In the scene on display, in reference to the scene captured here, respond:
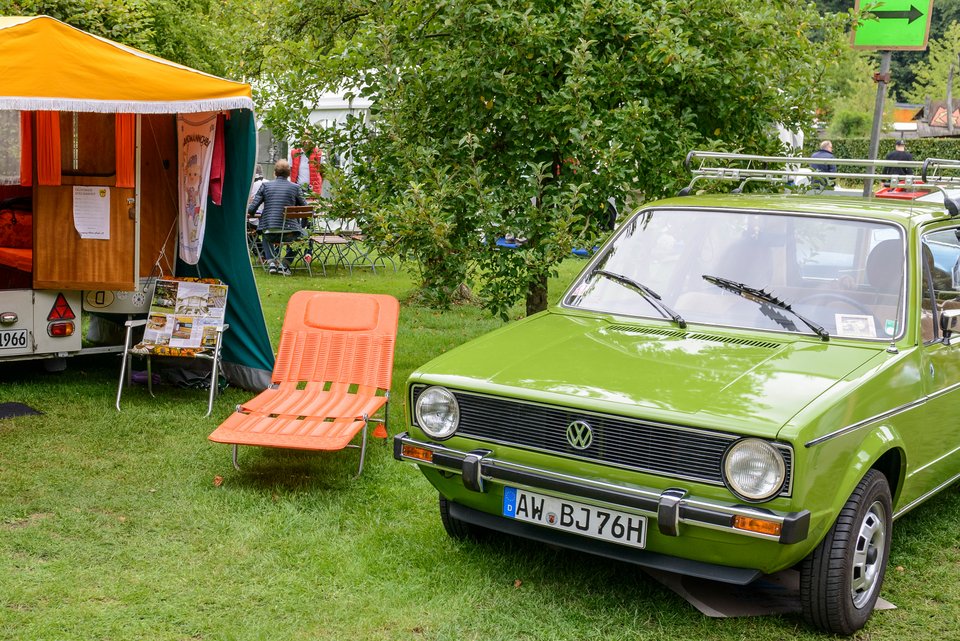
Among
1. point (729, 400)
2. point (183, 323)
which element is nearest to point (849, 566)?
point (729, 400)

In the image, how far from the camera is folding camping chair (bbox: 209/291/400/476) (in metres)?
6.36

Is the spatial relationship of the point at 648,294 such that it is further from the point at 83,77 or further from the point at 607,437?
the point at 83,77

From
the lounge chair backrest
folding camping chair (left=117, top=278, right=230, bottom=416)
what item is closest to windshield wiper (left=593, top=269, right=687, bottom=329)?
the lounge chair backrest

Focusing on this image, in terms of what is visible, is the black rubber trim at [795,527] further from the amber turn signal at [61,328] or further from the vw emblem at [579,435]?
the amber turn signal at [61,328]

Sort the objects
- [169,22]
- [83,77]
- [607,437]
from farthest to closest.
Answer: [169,22] → [83,77] → [607,437]

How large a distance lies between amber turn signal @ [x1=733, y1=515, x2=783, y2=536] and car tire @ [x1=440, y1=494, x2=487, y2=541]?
1.60m

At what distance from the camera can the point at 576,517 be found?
4.20 meters

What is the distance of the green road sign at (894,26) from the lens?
26.6 ft

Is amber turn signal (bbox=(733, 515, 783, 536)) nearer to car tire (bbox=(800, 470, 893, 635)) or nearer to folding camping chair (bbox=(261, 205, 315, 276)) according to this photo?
car tire (bbox=(800, 470, 893, 635))

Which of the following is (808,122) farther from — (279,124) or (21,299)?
(21,299)

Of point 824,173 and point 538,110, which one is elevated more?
point 538,110

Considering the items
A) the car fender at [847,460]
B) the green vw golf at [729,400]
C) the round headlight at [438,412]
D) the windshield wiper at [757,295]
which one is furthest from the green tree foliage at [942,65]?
the round headlight at [438,412]

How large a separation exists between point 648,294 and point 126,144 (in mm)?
4990

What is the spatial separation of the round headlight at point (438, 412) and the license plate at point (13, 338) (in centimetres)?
463
